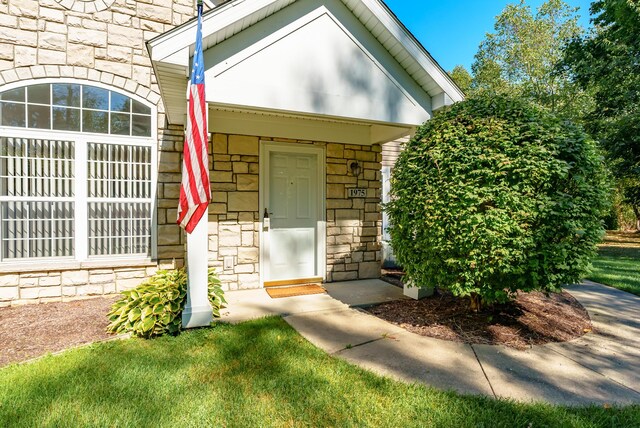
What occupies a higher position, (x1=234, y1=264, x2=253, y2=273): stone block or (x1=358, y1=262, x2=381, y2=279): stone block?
(x1=234, y1=264, x2=253, y2=273): stone block

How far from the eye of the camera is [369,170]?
5.98 meters

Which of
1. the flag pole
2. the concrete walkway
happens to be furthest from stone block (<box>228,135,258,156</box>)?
the concrete walkway

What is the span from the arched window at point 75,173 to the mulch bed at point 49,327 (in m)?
0.74

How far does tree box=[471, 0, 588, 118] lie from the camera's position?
1702 centimetres

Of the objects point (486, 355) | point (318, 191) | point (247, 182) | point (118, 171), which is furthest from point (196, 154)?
point (486, 355)

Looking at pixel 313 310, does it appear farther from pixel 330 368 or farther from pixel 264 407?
pixel 264 407

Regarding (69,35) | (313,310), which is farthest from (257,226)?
(69,35)

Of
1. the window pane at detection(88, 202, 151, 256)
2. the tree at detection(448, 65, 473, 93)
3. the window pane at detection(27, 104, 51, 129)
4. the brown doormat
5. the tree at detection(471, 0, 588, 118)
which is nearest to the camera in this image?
the window pane at detection(27, 104, 51, 129)

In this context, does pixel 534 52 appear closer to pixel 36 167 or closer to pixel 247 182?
pixel 247 182

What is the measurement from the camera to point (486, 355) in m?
3.03

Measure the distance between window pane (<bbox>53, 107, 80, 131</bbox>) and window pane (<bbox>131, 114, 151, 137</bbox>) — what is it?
69cm

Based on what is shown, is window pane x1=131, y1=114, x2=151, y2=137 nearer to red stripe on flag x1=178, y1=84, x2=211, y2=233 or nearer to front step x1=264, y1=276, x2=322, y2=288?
red stripe on flag x1=178, y1=84, x2=211, y2=233

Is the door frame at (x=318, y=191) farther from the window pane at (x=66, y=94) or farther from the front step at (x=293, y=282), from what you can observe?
the window pane at (x=66, y=94)

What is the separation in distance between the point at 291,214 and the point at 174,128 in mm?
2247
